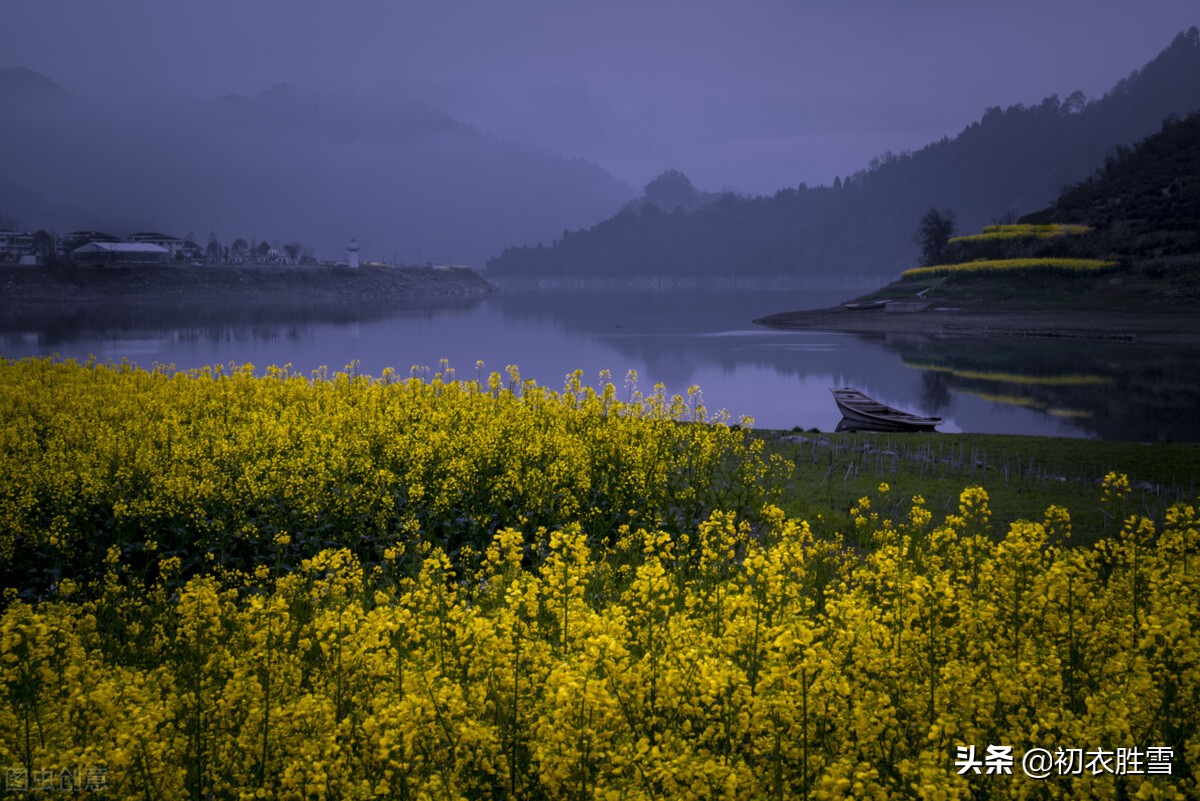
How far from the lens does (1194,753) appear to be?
15.6ft

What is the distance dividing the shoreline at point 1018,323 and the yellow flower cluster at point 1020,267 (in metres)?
8.69

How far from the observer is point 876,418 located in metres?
27.0

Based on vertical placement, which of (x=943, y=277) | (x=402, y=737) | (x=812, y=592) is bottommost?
Result: (x=812, y=592)

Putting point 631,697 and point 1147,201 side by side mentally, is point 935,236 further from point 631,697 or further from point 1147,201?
point 631,697

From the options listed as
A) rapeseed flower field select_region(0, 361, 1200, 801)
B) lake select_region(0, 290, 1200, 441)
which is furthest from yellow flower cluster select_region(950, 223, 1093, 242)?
rapeseed flower field select_region(0, 361, 1200, 801)

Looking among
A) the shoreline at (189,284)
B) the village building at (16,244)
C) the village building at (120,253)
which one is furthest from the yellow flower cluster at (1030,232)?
the village building at (16,244)

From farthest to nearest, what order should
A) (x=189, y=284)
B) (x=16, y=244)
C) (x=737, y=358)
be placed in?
(x=16, y=244) → (x=189, y=284) → (x=737, y=358)

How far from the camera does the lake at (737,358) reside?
111 ft

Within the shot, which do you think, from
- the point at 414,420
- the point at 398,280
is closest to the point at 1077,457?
the point at 414,420

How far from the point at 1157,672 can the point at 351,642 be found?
6093mm

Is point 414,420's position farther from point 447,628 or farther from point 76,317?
point 76,317

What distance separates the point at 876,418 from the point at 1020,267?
58245mm

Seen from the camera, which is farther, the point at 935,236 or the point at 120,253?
the point at 120,253

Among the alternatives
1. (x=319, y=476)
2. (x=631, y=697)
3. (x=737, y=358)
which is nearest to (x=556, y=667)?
(x=631, y=697)
